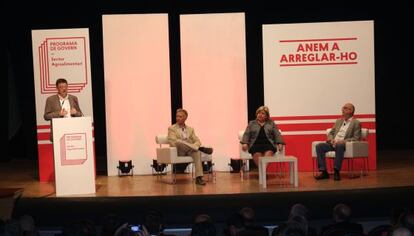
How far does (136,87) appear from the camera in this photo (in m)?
10.2

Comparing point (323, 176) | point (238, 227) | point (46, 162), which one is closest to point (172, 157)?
point (46, 162)

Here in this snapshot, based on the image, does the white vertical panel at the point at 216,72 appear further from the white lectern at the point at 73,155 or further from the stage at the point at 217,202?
the white lectern at the point at 73,155

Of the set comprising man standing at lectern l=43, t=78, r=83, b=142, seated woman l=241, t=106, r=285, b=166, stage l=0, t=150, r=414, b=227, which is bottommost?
stage l=0, t=150, r=414, b=227

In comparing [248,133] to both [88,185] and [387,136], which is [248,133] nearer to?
[88,185]

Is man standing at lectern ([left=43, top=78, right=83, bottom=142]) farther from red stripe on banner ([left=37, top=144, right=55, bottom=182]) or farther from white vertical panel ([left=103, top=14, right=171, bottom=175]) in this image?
white vertical panel ([left=103, top=14, right=171, bottom=175])

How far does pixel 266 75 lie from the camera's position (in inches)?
393

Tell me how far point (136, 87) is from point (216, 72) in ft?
3.75

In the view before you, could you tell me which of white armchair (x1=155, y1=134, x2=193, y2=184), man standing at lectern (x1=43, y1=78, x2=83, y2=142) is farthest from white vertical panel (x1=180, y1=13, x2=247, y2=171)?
man standing at lectern (x1=43, y1=78, x2=83, y2=142)

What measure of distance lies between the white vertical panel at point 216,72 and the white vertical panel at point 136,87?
1.07ft

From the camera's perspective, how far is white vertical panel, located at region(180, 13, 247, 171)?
10273mm

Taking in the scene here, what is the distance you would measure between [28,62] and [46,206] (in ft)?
14.3

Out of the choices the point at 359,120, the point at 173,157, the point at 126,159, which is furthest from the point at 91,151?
the point at 359,120

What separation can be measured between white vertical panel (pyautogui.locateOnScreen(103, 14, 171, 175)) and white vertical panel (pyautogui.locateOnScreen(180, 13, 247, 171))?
325 millimetres

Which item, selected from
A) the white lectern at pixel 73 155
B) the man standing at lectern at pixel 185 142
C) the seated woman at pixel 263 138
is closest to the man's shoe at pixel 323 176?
the seated woman at pixel 263 138
